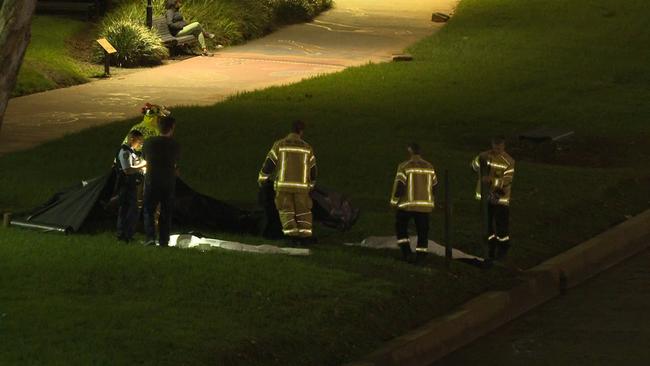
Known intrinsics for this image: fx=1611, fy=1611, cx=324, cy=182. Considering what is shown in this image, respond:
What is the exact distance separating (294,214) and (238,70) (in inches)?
621

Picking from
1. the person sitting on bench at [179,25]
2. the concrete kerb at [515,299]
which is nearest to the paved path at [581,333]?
the concrete kerb at [515,299]

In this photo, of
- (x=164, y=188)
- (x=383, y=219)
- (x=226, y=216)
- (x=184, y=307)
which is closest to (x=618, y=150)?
(x=383, y=219)

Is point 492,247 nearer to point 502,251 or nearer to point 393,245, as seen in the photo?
point 502,251

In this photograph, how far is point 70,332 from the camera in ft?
39.0

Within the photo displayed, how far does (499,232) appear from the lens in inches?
624

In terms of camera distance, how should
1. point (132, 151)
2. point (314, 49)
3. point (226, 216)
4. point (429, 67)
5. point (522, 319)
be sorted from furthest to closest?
point (314, 49) → point (429, 67) → point (226, 216) → point (132, 151) → point (522, 319)

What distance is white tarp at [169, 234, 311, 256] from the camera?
1537 centimetres

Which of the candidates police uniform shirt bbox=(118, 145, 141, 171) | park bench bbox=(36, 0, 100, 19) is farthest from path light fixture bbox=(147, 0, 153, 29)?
police uniform shirt bbox=(118, 145, 141, 171)

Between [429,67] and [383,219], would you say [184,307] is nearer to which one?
[383,219]

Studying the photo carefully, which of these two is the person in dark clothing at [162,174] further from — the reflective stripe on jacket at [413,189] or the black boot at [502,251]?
the black boot at [502,251]

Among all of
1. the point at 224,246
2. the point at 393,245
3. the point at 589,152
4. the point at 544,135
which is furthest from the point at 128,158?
the point at 589,152

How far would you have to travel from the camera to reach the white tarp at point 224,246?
15.4 meters

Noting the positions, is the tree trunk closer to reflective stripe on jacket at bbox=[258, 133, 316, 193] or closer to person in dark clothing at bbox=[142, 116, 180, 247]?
person in dark clothing at bbox=[142, 116, 180, 247]

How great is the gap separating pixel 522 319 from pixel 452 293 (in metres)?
0.66
